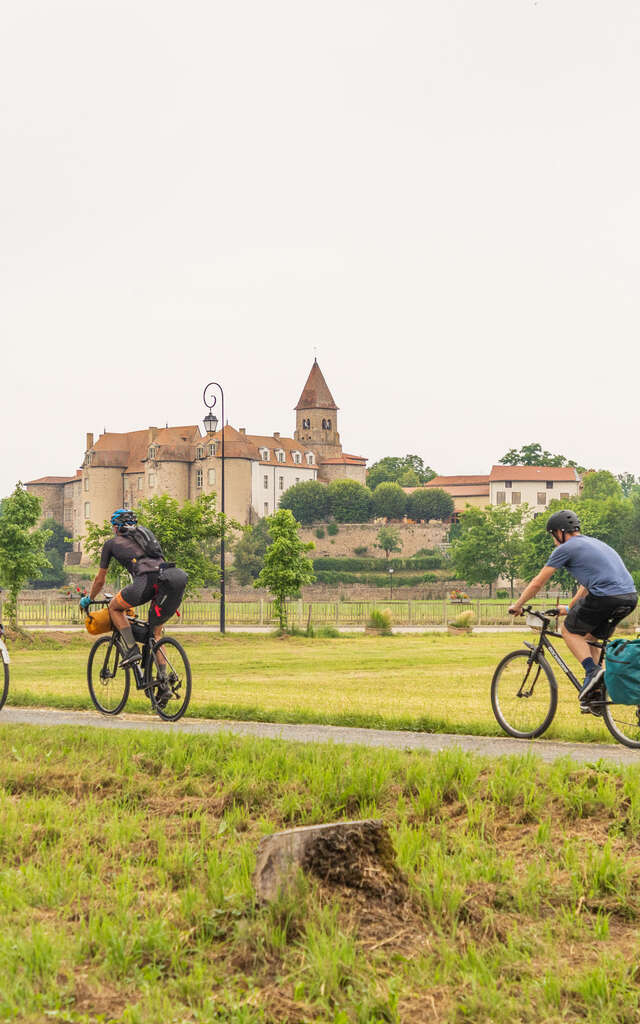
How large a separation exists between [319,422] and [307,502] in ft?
89.2

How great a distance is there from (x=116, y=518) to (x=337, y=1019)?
6563 mm

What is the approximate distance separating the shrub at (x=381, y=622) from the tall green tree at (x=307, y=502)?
99.9 meters

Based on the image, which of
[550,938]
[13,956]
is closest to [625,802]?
A: [550,938]

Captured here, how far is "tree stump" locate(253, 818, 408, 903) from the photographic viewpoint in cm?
501

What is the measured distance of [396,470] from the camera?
6988 inches

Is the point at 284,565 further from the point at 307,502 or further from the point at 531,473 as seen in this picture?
the point at 531,473

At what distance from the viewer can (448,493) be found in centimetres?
14950

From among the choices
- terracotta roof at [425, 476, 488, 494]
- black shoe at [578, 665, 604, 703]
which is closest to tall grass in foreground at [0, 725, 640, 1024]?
black shoe at [578, 665, 604, 703]

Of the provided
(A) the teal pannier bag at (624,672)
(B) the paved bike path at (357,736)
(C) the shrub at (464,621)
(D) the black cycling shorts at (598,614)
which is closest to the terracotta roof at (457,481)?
(C) the shrub at (464,621)

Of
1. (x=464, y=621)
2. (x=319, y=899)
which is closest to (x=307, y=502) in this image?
(x=464, y=621)

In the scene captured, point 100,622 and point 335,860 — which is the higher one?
point 100,622

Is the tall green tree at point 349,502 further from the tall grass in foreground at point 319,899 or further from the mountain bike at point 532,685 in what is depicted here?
the tall grass in foreground at point 319,899

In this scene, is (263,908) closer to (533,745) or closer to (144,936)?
(144,936)

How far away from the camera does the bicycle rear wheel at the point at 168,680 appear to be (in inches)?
390
